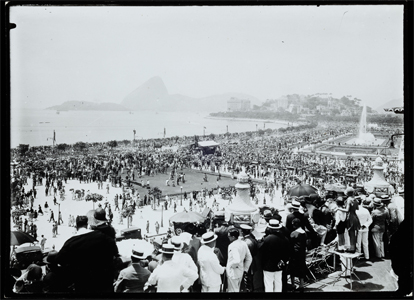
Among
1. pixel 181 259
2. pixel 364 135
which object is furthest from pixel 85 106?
pixel 364 135

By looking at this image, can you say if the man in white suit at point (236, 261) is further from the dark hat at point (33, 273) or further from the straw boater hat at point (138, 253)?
the dark hat at point (33, 273)

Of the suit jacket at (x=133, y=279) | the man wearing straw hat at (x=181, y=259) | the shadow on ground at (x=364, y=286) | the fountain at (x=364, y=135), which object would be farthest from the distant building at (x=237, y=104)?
the suit jacket at (x=133, y=279)

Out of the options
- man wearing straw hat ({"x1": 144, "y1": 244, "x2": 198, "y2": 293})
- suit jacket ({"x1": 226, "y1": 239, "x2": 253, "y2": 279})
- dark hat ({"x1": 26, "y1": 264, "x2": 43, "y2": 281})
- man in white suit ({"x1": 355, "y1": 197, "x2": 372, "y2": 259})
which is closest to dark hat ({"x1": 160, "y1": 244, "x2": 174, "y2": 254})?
man wearing straw hat ({"x1": 144, "y1": 244, "x2": 198, "y2": 293})

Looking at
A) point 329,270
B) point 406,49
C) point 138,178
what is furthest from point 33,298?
point 138,178

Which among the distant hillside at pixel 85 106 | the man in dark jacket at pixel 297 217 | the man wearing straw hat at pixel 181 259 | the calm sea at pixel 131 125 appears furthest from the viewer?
the calm sea at pixel 131 125

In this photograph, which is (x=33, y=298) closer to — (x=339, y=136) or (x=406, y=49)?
(x=406, y=49)

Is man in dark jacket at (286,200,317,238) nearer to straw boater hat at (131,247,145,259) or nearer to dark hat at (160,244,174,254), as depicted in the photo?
dark hat at (160,244,174,254)
